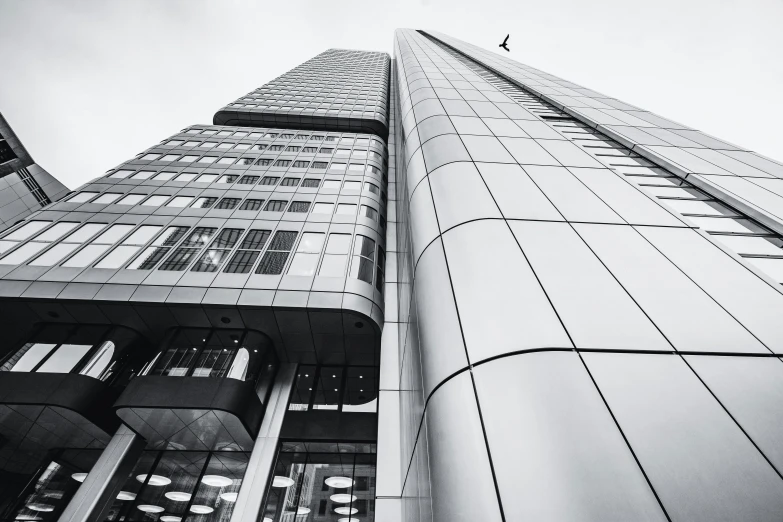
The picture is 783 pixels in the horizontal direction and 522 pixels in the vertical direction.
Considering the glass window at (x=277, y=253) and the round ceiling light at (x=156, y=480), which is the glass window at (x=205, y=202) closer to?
the glass window at (x=277, y=253)

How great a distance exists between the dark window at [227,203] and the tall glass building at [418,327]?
32 cm

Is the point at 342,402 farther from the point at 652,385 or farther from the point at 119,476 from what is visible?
the point at 652,385

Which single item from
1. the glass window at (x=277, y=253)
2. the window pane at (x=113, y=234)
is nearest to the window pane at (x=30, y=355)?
the window pane at (x=113, y=234)

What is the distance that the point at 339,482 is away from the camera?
1133cm

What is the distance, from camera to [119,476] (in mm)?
10477

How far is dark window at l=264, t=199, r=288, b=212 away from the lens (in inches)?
675

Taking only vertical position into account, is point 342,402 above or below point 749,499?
above

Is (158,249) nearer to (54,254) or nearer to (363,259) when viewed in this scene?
(54,254)

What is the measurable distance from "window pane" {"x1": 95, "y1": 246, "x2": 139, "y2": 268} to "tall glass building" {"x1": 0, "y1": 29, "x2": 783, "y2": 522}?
4.8 inches

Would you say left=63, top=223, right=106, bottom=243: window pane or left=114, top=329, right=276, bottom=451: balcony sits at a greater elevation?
left=63, top=223, right=106, bottom=243: window pane

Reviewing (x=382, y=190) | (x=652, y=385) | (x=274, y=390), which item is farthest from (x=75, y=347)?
(x=652, y=385)

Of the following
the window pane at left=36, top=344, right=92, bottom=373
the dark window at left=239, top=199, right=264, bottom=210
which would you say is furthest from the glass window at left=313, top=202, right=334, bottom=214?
the window pane at left=36, top=344, right=92, bottom=373

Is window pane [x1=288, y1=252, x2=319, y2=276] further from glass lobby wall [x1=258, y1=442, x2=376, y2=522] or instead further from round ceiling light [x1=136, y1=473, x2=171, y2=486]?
round ceiling light [x1=136, y1=473, x2=171, y2=486]

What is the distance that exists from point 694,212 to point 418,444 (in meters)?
9.35
